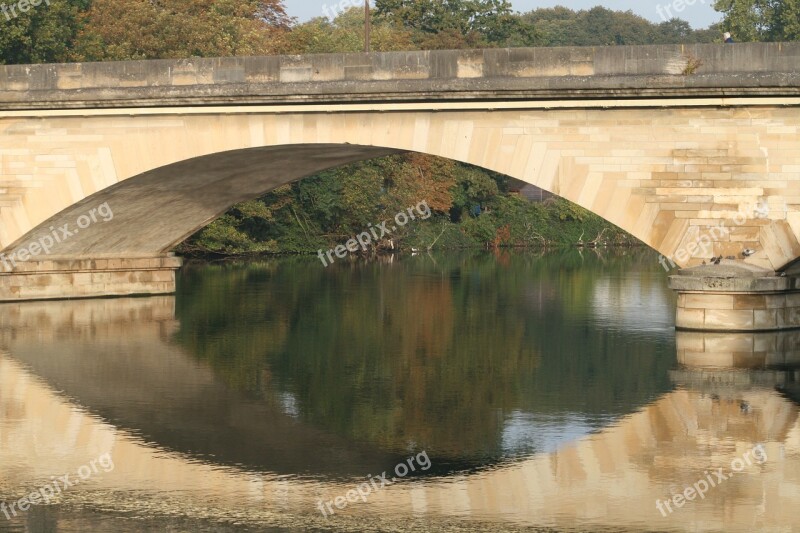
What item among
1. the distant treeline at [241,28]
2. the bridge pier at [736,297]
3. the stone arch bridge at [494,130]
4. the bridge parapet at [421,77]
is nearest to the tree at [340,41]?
the distant treeline at [241,28]

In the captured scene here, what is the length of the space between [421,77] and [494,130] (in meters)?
1.47

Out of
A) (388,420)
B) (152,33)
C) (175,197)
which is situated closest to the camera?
(388,420)

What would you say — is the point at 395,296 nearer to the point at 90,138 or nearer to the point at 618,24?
the point at 90,138

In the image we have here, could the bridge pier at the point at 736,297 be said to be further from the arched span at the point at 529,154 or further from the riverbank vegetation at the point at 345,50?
the riverbank vegetation at the point at 345,50

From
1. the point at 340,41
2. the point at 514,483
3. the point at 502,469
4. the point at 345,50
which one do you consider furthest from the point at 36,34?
the point at 514,483

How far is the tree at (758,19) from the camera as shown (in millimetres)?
70062

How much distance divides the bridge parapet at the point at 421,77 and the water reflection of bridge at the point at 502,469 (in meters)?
4.44

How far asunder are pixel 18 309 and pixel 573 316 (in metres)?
10.9

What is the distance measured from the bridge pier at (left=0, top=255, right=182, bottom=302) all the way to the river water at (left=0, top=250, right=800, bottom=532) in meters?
0.67

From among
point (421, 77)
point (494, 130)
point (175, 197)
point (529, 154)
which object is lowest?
point (175, 197)

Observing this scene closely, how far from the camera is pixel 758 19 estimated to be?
2803 inches

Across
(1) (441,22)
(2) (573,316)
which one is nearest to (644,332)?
(2) (573,316)

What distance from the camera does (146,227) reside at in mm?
28109

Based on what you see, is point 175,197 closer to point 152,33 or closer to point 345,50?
point 152,33
